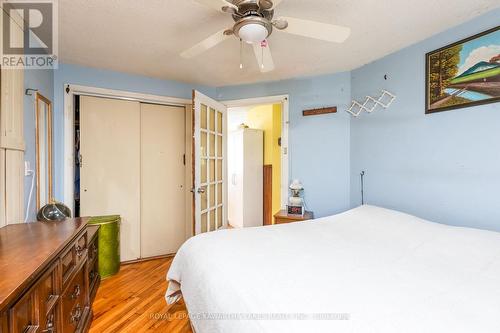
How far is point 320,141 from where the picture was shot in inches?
111

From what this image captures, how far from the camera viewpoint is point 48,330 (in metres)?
1.03

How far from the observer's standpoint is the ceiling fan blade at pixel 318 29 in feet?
4.33

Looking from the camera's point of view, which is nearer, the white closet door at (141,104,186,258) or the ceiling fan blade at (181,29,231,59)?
the ceiling fan blade at (181,29,231,59)

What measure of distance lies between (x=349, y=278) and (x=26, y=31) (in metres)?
2.63

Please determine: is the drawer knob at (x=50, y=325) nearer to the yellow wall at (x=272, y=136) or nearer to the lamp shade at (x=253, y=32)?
the lamp shade at (x=253, y=32)

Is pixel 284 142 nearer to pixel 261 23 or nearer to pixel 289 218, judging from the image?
pixel 289 218

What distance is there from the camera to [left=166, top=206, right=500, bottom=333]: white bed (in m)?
0.74

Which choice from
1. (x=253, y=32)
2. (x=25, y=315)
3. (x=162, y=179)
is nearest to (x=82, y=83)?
(x=162, y=179)

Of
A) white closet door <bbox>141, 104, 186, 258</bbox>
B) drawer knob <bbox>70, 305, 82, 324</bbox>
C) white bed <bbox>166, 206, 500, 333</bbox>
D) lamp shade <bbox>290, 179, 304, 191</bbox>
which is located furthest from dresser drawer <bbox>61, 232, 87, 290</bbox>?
lamp shade <bbox>290, 179, 304, 191</bbox>

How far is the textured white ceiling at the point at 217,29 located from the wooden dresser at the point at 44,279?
4.62 ft

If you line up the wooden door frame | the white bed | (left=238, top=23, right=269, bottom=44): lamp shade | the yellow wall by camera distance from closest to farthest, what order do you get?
the white bed < (left=238, top=23, right=269, bottom=44): lamp shade < the wooden door frame < the yellow wall

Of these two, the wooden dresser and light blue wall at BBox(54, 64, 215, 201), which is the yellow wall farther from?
the wooden dresser

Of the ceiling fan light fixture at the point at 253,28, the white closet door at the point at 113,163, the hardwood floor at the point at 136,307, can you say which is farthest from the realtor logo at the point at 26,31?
the hardwood floor at the point at 136,307

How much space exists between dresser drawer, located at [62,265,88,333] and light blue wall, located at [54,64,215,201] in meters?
1.25
